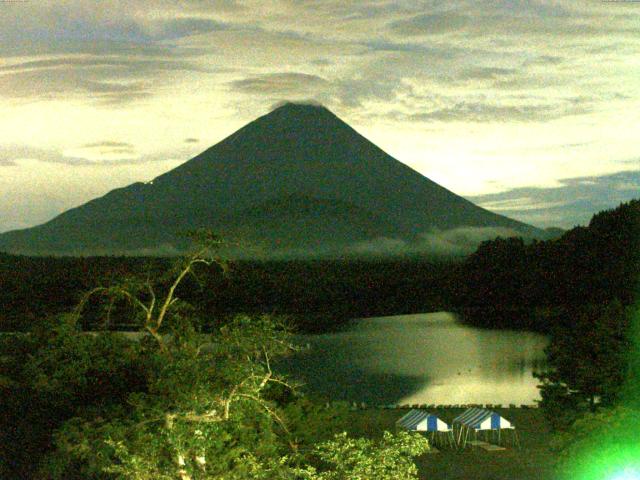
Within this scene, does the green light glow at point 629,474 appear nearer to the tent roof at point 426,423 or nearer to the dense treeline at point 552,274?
the tent roof at point 426,423

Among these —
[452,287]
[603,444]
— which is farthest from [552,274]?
[603,444]

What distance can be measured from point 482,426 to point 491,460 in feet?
1.94

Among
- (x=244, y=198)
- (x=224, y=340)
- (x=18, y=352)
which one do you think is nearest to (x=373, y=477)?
(x=224, y=340)

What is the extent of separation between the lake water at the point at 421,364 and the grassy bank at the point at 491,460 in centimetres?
376

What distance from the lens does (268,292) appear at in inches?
2080

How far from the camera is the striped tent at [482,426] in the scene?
517 inches

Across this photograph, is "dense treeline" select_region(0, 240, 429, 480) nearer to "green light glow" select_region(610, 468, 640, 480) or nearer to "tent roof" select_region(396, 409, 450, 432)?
"green light glow" select_region(610, 468, 640, 480)

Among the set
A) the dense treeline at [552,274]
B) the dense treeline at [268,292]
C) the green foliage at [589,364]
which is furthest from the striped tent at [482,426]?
the dense treeline at [268,292]

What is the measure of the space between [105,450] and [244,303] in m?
41.1

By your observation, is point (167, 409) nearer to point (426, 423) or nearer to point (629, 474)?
point (629, 474)

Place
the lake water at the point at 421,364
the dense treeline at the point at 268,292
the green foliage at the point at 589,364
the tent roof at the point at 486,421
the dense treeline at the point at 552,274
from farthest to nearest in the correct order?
the dense treeline at the point at 268,292 → the dense treeline at the point at 552,274 → the lake water at the point at 421,364 → the tent roof at the point at 486,421 → the green foliage at the point at 589,364

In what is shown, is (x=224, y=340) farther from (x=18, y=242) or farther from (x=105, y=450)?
(x=18, y=242)

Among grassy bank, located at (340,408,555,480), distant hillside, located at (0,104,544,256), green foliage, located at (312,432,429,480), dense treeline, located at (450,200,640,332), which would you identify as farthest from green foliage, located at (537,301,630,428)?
distant hillside, located at (0,104,544,256)

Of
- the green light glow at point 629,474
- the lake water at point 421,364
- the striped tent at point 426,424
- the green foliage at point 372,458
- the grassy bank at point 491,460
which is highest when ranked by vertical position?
the green foliage at point 372,458
